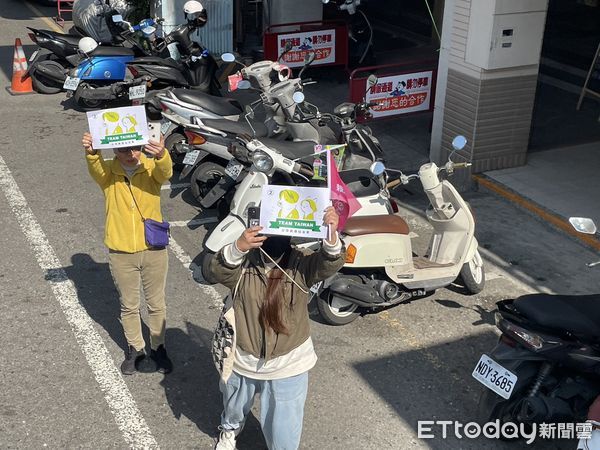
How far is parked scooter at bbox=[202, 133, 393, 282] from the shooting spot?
259 inches

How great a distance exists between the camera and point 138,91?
33.0ft

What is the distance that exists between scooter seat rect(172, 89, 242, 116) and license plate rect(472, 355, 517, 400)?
5.00m

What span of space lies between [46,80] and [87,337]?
293 inches

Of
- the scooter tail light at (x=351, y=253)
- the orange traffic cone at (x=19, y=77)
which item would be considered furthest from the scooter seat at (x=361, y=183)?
the orange traffic cone at (x=19, y=77)

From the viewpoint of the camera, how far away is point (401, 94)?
9922 mm

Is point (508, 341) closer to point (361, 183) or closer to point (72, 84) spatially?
point (361, 183)

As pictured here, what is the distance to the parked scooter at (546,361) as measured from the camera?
475 cm

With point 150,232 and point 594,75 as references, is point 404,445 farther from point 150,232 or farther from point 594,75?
point 594,75

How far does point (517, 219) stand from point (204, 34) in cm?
795

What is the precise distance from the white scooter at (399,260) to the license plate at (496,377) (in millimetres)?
1443

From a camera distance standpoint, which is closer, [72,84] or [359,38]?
[72,84]

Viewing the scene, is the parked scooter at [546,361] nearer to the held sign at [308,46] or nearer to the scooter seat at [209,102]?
the scooter seat at [209,102]

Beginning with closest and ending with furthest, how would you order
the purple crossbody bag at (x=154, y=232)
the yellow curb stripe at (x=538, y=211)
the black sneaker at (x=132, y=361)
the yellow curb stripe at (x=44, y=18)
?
the purple crossbody bag at (x=154, y=232) → the black sneaker at (x=132, y=361) → the yellow curb stripe at (x=538, y=211) → the yellow curb stripe at (x=44, y=18)

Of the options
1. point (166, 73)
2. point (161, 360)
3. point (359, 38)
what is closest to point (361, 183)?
point (161, 360)
